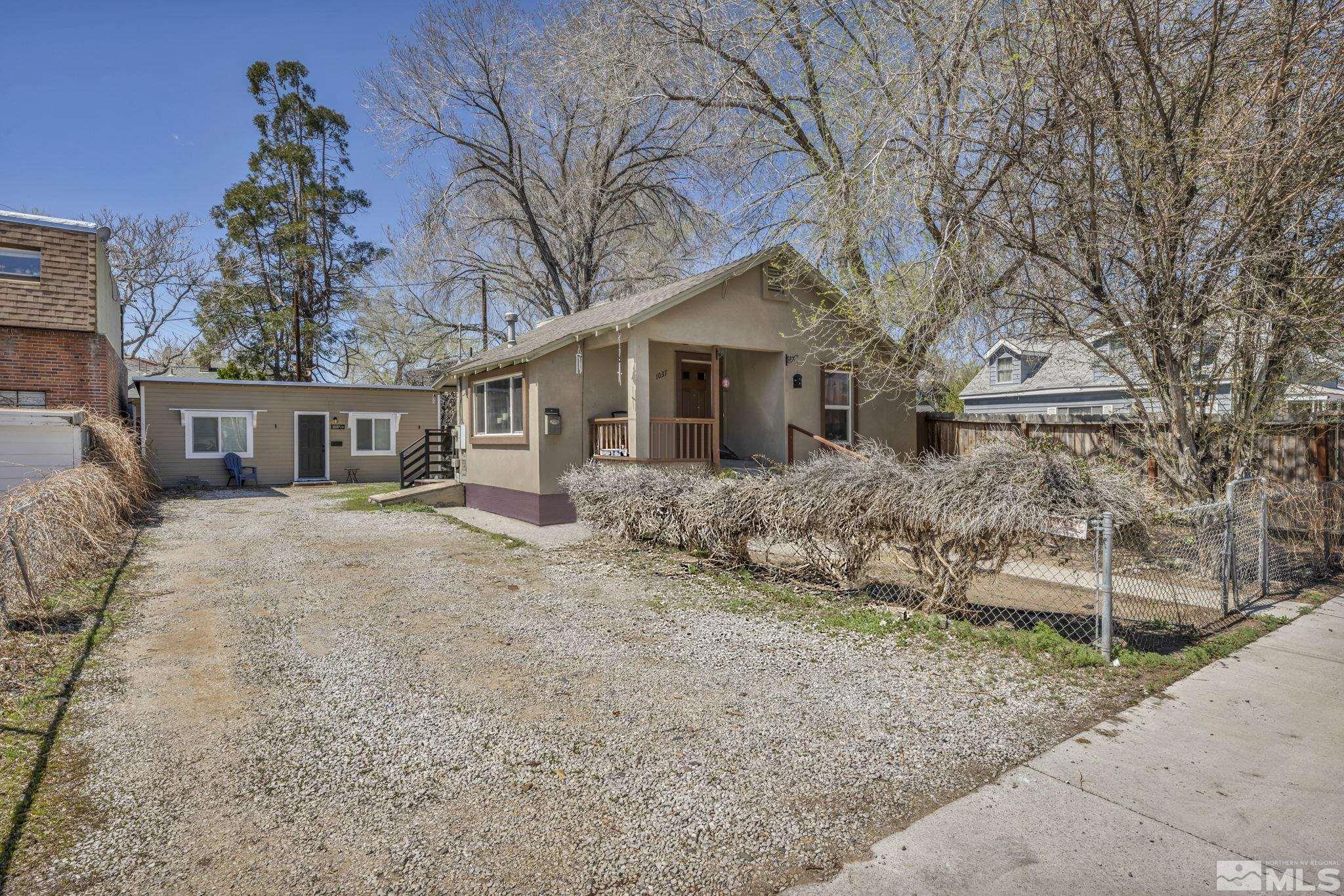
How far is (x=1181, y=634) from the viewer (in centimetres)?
503

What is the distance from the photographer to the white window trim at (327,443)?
62.8ft

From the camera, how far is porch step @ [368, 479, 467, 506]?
14023 millimetres

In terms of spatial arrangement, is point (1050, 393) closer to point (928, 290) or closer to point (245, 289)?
point (928, 290)

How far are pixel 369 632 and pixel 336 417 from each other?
16.6 m

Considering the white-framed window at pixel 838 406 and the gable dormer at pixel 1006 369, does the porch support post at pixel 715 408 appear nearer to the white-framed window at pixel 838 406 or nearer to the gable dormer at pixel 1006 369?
the white-framed window at pixel 838 406

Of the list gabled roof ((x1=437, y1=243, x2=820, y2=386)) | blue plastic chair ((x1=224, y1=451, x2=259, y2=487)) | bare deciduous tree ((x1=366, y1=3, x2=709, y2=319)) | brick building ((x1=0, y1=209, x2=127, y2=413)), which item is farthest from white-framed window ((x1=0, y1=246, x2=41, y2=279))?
gabled roof ((x1=437, y1=243, x2=820, y2=386))

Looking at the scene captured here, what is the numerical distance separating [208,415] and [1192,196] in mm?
21369

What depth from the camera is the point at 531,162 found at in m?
21.9

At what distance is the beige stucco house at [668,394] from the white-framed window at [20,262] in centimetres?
932

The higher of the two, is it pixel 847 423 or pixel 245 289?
pixel 245 289

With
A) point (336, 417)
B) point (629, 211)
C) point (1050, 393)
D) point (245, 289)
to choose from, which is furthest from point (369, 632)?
point (245, 289)

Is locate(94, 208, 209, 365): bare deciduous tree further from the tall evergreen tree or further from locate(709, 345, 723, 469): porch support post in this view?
locate(709, 345, 723, 469): porch support post

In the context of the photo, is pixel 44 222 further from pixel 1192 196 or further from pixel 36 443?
pixel 1192 196

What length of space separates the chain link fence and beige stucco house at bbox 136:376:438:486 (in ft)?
54.6
